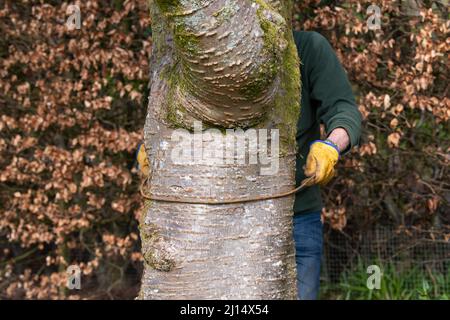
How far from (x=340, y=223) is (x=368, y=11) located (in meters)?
1.44

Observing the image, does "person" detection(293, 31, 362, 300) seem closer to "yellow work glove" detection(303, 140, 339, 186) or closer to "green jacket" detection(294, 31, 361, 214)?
"green jacket" detection(294, 31, 361, 214)

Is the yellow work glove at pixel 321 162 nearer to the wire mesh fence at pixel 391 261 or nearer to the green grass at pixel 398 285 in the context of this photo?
the wire mesh fence at pixel 391 261

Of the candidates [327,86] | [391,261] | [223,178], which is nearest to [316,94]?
[327,86]

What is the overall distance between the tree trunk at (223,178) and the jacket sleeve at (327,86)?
2.28 feet

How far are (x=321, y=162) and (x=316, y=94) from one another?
2.16 feet

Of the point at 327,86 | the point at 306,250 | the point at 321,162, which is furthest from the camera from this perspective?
the point at 306,250

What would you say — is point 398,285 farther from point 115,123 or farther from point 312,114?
point 115,123

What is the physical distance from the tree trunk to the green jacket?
30.0 inches

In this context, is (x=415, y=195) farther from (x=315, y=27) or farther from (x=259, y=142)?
(x=259, y=142)

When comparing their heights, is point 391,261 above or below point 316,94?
below

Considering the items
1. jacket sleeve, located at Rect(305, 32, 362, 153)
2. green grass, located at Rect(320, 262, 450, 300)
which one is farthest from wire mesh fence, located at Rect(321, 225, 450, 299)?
jacket sleeve, located at Rect(305, 32, 362, 153)

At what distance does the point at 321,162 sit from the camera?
2297mm

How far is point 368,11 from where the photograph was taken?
13.0ft

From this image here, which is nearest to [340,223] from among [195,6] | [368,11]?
[368,11]
